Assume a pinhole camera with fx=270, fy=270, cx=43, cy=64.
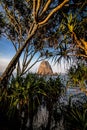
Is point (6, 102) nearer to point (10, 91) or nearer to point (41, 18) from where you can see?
point (10, 91)

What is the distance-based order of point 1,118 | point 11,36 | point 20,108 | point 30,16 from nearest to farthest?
point 1,118 → point 20,108 → point 30,16 → point 11,36

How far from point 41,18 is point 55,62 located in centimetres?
189

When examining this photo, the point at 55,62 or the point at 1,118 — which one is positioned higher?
the point at 55,62

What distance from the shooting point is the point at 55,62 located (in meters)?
10.6

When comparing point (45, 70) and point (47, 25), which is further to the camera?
point (45, 70)

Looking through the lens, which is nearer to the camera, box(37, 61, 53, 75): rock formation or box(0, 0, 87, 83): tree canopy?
box(0, 0, 87, 83): tree canopy

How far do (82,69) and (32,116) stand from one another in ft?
8.93

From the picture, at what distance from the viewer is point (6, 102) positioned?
10023mm

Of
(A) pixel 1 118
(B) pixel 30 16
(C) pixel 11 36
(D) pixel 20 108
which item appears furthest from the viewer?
(C) pixel 11 36

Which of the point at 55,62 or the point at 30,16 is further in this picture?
the point at 30,16

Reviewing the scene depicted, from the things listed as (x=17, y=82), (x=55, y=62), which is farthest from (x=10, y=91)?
(x=55, y=62)

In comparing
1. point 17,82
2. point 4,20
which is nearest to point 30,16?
point 4,20

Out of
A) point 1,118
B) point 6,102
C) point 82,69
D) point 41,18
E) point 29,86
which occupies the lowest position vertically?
point 1,118

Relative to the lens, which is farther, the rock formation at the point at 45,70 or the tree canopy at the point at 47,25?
the rock formation at the point at 45,70
